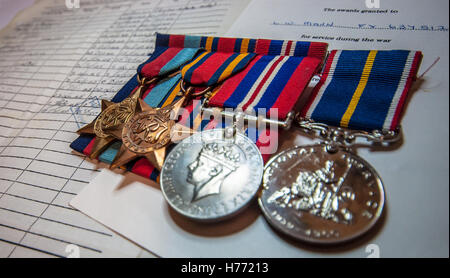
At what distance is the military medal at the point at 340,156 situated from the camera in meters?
0.88

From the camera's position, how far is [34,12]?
2836 mm

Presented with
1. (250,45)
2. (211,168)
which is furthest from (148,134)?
(250,45)

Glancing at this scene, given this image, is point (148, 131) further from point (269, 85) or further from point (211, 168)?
point (269, 85)

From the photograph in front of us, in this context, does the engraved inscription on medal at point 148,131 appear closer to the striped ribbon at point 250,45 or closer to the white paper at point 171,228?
the white paper at point 171,228

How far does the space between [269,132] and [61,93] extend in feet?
4.69

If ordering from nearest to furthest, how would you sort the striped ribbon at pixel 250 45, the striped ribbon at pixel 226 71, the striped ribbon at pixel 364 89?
1. the striped ribbon at pixel 364 89
2. the striped ribbon at pixel 226 71
3. the striped ribbon at pixel 250 45

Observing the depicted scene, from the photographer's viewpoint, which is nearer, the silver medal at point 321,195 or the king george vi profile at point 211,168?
the silver medal at point 321,195

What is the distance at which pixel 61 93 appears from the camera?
6.02 feet

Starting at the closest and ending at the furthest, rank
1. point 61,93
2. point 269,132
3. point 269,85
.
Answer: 1. point 269,132
2. point 269,85
3. point 61,93

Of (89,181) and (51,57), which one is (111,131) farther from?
(51,57)

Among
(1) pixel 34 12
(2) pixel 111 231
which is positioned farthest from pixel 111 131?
(1) pixel 34 12

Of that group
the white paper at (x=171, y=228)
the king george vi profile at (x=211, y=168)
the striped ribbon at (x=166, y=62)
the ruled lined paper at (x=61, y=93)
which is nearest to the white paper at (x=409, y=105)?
the white paper at (x=171, y=228)

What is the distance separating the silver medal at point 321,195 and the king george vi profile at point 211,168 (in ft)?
0.45

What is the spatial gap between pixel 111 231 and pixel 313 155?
795 mm
